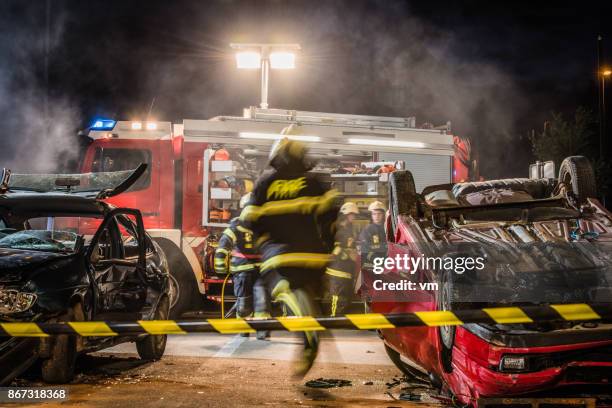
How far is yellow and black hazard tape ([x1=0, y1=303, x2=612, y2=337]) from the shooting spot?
347 centimetres

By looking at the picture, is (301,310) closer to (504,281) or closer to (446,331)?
(446,331)

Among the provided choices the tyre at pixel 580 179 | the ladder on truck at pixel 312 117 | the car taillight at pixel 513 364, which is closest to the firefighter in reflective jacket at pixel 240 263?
the ladder on truck at pixel 312 117

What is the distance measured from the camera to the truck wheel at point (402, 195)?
5230mm

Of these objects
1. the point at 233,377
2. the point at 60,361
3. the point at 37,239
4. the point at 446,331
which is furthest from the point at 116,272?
the point at 446,331

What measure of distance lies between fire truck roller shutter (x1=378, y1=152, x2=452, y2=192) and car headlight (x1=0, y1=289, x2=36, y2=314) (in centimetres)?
609

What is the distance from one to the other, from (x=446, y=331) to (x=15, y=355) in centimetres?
282

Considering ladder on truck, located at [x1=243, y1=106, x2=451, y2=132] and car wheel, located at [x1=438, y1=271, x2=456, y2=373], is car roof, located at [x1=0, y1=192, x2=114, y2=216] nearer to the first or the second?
car wheel, located at [x1=438, y1=271, x2=456, y2=373]

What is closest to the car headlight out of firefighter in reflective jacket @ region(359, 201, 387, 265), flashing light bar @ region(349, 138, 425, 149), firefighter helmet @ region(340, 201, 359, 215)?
firefighter in reflective jacket @ region(359, 201, 387, 265)

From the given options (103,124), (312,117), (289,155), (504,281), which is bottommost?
(504,281)

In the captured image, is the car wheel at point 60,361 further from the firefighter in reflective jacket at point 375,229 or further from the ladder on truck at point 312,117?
the ladder on truck at point 312,117

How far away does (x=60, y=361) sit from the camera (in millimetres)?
4820

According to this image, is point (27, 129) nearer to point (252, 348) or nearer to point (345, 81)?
point (345, 81)

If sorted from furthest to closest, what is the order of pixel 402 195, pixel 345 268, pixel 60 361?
pixel 345 268 < pixel 402 195 < pixel 60 361

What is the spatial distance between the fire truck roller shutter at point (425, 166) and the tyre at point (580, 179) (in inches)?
161
